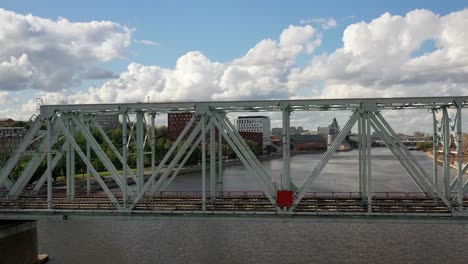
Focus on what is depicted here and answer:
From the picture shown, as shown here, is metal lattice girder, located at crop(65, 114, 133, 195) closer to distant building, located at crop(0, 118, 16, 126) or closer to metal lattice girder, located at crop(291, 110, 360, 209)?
metal lattice girder, located at crop(291, 110, 360, 209)

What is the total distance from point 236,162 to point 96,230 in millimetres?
110781

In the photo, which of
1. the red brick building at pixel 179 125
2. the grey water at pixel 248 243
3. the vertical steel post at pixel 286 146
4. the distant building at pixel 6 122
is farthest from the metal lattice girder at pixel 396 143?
the distant building at pixel 6 122

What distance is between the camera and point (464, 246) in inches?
1407

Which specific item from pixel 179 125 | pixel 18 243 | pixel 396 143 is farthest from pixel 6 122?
pixel 396 143

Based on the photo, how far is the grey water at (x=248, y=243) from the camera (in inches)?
1326

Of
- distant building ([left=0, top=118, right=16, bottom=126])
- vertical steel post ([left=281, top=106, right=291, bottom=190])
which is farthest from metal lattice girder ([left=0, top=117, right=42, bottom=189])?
distant building ([left=0, top=118, right=16, bottom=126])

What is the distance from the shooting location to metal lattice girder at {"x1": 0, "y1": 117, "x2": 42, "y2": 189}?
89.9ft

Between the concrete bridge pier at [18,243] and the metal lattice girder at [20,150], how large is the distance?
3403 mm

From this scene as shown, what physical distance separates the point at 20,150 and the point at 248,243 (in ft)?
60.5

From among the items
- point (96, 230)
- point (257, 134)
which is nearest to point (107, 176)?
point (96, 230)

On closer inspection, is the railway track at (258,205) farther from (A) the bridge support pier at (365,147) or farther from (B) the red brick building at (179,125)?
(B) the red brick building at (179,125)

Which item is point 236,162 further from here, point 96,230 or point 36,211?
point 36,211

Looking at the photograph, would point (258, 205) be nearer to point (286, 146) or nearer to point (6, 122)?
point (286, 146)

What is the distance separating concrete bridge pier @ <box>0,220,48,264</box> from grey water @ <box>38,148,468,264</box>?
201 centimetres
